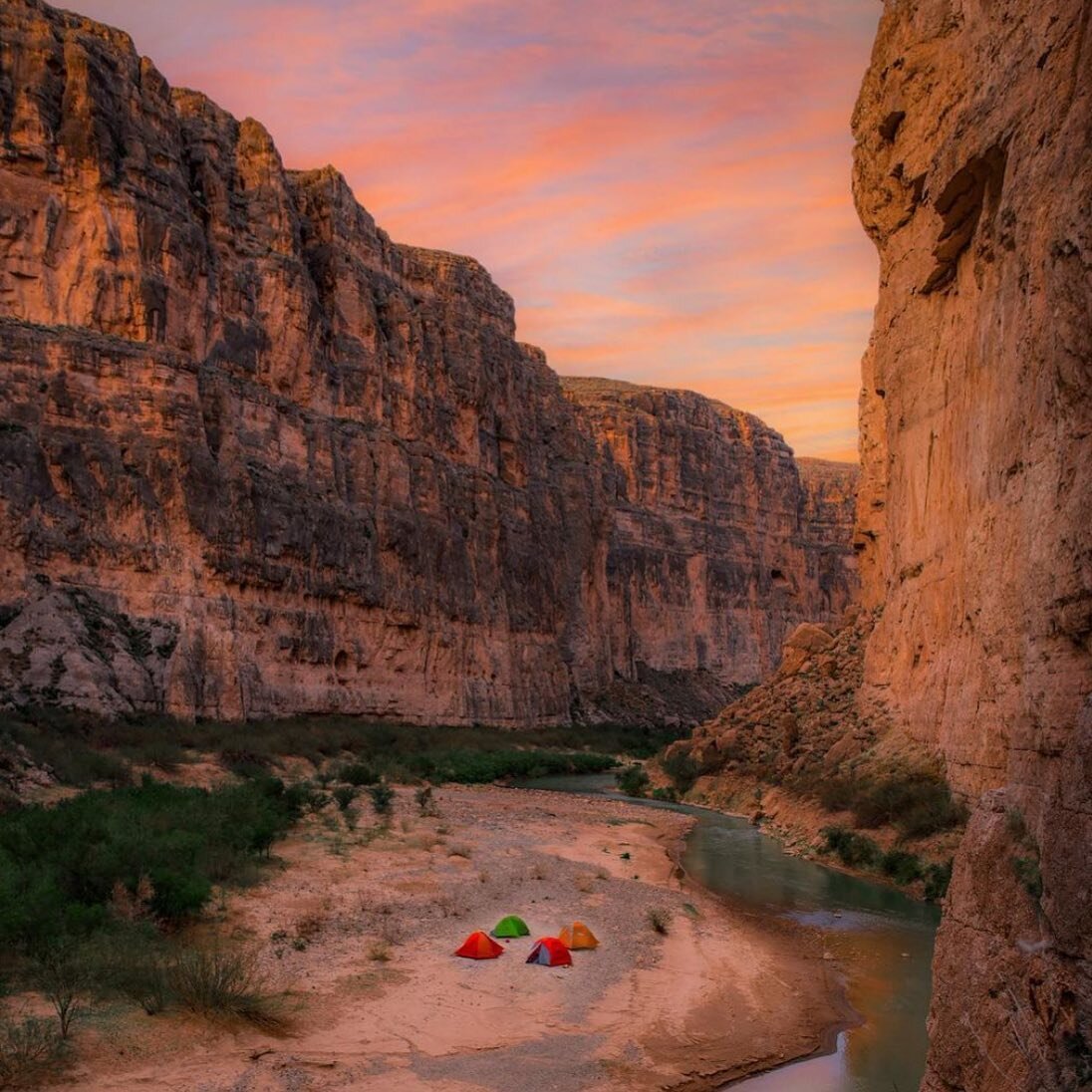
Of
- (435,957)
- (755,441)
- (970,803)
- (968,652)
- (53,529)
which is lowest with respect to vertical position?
(435,957)

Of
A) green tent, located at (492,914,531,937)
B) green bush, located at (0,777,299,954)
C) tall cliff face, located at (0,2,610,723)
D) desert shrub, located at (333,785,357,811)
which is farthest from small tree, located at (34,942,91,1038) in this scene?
tall cliff face, located at (0,2,610,723)

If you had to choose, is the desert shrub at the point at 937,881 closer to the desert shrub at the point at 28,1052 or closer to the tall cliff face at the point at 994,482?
the tall cliff face at the point at 994,482

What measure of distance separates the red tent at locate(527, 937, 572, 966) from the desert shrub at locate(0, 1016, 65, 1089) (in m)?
6.17

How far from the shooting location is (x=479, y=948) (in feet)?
47.4

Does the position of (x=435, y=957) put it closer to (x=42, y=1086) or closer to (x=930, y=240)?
(x=42, y=1086)

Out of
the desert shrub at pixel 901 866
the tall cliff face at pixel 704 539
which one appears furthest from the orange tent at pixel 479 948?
the tall cliff face at pixel 704 539

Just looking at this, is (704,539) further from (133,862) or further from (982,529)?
(133,862)

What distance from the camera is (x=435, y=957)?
47.3 feet

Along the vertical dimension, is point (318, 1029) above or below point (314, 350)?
below

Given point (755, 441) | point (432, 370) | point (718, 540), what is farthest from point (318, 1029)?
point (755, 441)

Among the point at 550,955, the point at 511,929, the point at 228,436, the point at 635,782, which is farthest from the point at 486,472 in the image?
the point at 550,955

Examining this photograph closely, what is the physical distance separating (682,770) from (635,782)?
289cm

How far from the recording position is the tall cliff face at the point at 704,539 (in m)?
99.6

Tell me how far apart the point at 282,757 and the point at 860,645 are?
2081cm
